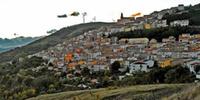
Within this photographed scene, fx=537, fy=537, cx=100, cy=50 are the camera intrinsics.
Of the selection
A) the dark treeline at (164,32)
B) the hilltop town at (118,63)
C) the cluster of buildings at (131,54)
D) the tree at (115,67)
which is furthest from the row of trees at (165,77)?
the dark treeline at (164,32)

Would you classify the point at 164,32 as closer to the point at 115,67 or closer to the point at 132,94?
the point at 115,67

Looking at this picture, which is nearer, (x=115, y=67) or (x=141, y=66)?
(x=141, y=66)

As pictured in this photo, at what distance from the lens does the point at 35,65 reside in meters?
79.4

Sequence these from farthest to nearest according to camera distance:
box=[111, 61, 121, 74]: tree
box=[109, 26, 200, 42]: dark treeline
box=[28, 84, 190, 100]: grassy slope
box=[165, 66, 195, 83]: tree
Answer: box=[109, 26, 200, 42]: dark treeline, box=[111, 61, 121, 74]: tree, box=[165, 66, 195, 83]: tree, box=[28, 84, 190, 100]: grassy slope

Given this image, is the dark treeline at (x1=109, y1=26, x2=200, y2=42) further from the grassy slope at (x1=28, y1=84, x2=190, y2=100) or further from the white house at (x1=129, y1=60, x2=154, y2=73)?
the grassy slope at (x1=28, y1=84, x2=190, y2=100)

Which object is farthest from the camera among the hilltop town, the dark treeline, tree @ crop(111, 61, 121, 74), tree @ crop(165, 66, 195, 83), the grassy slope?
the dark treeline

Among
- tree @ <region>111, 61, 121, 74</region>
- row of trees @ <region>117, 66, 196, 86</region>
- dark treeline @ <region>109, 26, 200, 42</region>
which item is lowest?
tree @ <region>111, 61, 121, 74</region>

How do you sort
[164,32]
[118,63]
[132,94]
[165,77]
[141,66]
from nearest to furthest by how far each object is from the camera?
1. [132,94]
2. [165,77]
3. [141,66]
4. [118,63]
5. [164,32]

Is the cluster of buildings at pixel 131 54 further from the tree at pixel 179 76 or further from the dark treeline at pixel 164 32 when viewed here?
the tree at pixel 179 76

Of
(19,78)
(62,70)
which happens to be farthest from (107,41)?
(19,78)

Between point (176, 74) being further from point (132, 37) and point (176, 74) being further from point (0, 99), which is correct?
point (132, 37)

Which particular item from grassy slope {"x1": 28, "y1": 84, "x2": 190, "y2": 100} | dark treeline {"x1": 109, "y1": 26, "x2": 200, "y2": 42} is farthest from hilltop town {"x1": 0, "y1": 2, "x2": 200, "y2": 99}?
grassy slope {"x1": 28, "y1": 84, "x2": 190, "y2": 100}

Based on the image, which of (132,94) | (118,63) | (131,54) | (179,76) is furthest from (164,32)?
(132,94)

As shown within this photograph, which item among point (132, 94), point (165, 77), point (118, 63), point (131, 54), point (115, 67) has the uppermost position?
point (132, 94)
